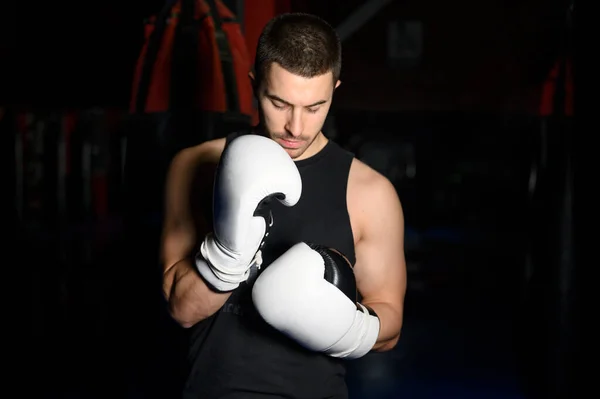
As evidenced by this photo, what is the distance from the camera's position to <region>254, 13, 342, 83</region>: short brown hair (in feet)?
4.51

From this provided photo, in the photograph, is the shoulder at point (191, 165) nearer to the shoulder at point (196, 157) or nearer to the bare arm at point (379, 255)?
the shoulder at point (196, 157)

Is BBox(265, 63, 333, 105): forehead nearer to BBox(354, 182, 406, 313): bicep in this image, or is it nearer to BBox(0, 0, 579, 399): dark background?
BBox(354, 182, 406, 313): bicep

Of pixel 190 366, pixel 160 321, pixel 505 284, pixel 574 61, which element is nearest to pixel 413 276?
pixel 505 284

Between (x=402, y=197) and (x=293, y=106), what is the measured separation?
4.51 metres

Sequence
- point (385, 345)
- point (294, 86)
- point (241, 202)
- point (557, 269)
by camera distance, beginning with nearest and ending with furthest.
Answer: point (241, 202)
point (294, 86)
point (385, 345)
point (557, 269)

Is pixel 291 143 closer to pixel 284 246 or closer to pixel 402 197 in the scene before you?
pixel 284 246

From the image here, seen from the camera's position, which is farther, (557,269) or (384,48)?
(384,48)

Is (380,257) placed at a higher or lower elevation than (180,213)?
lower

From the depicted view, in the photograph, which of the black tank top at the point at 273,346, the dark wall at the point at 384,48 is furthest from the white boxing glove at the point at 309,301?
the dark wall at the point at 384,48

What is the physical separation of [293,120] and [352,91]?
290cm

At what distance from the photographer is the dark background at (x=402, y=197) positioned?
2727 millimetres

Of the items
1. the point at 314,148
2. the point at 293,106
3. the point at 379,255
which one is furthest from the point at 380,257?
the point at 293,106

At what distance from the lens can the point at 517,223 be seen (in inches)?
211

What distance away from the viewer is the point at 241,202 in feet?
3.94
